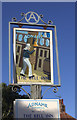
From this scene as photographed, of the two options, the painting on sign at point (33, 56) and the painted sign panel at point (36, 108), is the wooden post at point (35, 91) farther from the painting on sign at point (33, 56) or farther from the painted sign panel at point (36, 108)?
the painted sign panel at point (36, 108)

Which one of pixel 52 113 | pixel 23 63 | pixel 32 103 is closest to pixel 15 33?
pixel 23 63

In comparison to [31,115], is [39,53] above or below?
above

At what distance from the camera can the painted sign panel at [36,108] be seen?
10.9 m

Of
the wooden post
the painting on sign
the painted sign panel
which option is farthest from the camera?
the painting on sign

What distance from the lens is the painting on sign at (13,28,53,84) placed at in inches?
476

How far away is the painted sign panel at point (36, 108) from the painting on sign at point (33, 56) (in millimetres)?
1158

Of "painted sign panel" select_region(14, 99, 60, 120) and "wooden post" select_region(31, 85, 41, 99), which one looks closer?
"painted sign panel" select_region(14, 99, 60, 120)

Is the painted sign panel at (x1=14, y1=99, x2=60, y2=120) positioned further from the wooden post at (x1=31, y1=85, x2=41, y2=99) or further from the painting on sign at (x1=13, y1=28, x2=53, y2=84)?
the painting on sign at (x1=13, y1=28, x2=53, y2=84)

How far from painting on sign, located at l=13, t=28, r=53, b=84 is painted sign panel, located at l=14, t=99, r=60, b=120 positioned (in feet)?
3.80

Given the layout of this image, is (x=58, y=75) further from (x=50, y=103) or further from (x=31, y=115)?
(x=31, y=115)

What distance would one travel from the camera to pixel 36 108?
11141mm

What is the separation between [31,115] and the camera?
35.7 feet

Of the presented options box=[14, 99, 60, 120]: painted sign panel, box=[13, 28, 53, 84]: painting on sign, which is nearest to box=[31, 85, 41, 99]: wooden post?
box=[13, 28, 53, 84]: painting on sign

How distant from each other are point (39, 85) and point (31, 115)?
174 centimetres
